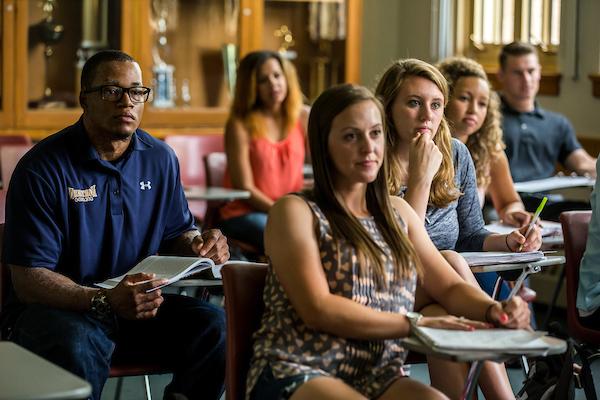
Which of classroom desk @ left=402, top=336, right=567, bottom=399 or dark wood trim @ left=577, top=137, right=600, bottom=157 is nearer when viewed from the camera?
classroom desk @ left=402, top=336, right=567, bottom=399

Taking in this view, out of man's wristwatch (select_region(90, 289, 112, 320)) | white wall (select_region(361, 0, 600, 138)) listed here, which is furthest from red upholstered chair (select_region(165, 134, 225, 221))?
man's wristwatch (select_region(90, 289, 112, 320))

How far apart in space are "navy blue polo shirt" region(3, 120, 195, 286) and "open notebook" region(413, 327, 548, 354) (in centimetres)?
103

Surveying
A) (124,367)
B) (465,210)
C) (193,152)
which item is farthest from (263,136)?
(124,367)

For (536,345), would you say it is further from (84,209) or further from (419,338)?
(84,209)

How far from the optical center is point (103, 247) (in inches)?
113

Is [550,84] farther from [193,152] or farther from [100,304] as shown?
[100,304]

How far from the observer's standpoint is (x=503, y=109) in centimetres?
517

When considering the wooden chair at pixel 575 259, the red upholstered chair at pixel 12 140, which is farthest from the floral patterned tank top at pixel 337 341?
the red upholstered chair at pixel 12 140

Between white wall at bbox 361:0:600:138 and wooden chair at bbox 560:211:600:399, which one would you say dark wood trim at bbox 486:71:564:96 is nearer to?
white wall at bbox 361:0:600:138

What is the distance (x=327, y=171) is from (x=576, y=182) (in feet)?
8.82

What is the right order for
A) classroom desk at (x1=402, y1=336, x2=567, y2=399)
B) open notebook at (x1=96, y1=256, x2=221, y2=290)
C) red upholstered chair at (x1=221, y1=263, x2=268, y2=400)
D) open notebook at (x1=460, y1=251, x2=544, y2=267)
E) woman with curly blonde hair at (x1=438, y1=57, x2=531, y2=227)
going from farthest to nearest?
woman with curly blonde hair at (x1=438, y1=57, x2=531, y2=227) < open notebook at (x1=460, y1=251, x2=544, y2=267) < open notebook at (x1=96, y1=256, x2=221, y2=290) < red upholstered chair at (x1=221, y1=263, x2=268, y2=400) < classroom desk at (x1=402, y1=336, x2=567, y2=399)

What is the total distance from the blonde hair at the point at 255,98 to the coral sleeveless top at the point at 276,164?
55 mm

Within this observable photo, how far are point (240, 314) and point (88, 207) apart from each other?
2.09 feet

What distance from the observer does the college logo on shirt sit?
2.80 meters
